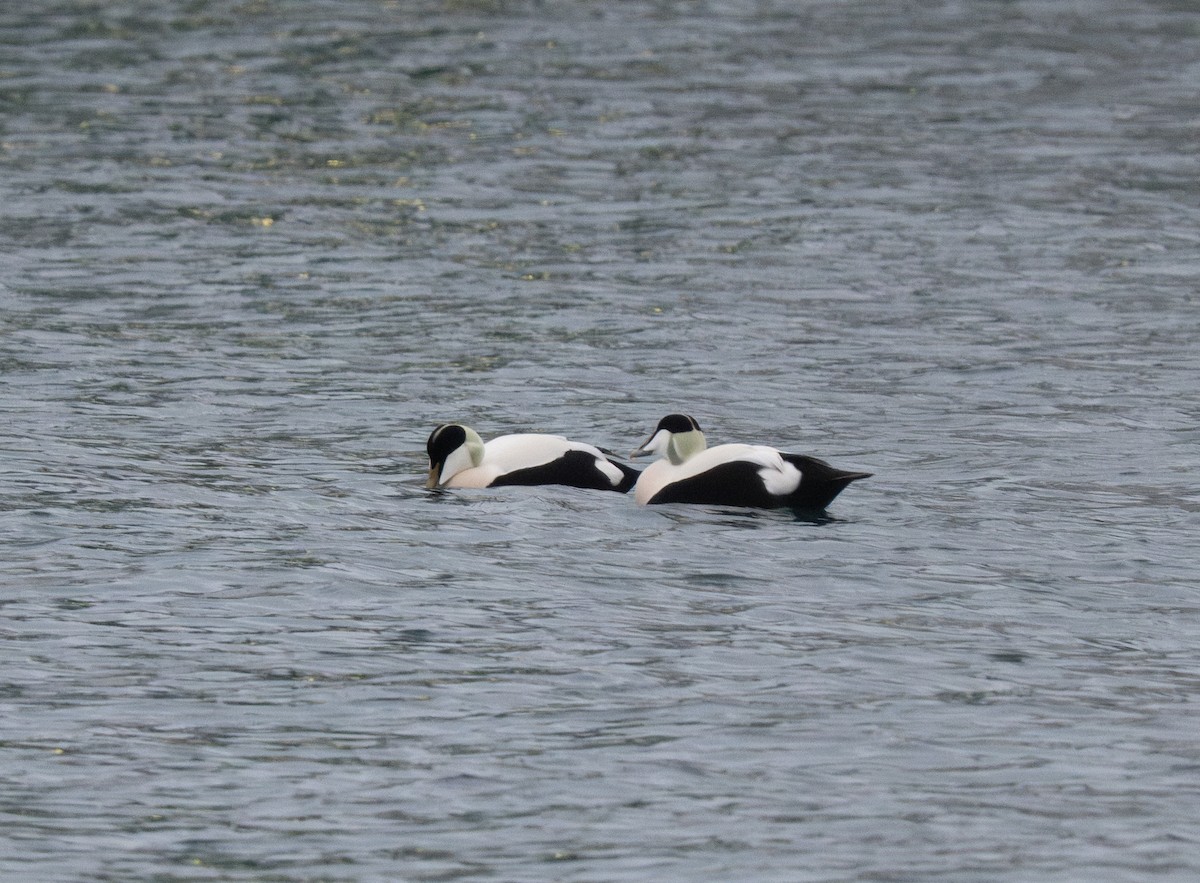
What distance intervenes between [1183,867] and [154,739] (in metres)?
3.58

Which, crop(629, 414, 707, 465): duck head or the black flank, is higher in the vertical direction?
crop(629, 414, 707, 465): duck head

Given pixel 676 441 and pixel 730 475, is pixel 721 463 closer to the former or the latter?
pixel 730 475

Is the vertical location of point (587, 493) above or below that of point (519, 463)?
below

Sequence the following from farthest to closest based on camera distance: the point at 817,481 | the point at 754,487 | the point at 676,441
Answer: the point at 676,441
the point at 754,487
the point at 817,481

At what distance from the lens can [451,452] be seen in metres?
12.6

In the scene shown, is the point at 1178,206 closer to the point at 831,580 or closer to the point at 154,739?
the point at 831,580

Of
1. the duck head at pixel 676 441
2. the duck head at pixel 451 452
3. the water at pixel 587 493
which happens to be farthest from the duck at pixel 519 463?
the duck head at pixel 676 441

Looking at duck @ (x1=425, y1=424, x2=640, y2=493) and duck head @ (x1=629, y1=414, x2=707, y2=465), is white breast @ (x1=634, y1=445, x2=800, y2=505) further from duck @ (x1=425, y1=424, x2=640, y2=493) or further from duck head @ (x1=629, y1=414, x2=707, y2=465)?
duck @ (x1=425, y1=424, x2=640, y2=493)

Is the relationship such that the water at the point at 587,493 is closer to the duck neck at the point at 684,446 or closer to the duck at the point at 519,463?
the duck at the point at 519,463

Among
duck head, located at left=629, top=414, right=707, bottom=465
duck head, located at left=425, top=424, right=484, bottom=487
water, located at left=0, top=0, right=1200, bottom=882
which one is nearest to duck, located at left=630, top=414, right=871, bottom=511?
duck head, located at left=629, top=414, right=707, bottom=465

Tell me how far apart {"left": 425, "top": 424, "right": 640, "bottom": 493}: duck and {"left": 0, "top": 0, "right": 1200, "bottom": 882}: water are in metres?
0.15

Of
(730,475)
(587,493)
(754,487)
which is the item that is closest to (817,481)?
(754,487)

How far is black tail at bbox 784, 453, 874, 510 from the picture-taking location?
1186 cm

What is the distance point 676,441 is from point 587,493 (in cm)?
57
